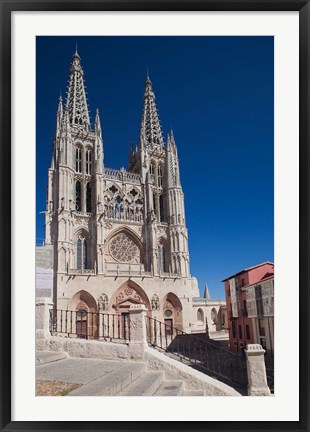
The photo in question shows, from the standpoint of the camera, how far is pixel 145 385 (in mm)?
4289

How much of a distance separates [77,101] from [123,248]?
11766mm

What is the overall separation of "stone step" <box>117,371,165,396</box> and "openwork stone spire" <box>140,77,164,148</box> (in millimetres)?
22385

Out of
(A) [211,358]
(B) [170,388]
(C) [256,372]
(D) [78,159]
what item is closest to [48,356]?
(B) [170,388]

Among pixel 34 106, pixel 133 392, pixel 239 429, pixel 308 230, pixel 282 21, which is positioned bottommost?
pixel 239 429

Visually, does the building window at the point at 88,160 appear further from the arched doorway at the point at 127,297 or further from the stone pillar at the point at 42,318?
the stone pillar at the point at 42,318

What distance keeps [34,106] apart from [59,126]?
739 inches

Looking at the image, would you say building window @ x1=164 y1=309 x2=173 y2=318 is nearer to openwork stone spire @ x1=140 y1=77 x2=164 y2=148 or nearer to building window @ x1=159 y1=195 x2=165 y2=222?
building window @ x1=159 y1=195 x2=165 y2=222

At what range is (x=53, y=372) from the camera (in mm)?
4566

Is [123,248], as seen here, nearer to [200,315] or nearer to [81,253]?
[81,253]

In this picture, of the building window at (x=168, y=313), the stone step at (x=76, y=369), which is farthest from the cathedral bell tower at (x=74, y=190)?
the stone step at (x=76, y=369)

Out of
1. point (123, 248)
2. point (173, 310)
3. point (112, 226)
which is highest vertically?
point (112, 226)

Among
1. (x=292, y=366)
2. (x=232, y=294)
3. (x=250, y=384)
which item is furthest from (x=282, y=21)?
(x=232, y=294)

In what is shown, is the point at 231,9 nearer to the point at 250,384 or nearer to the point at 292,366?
the point at 292,366

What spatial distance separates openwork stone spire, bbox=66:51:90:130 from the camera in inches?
973
